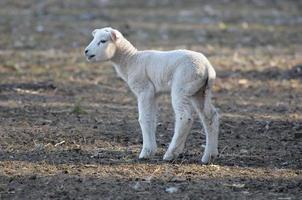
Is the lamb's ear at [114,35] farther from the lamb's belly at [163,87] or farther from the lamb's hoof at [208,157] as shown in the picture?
the lamb's hoof at [208,157]

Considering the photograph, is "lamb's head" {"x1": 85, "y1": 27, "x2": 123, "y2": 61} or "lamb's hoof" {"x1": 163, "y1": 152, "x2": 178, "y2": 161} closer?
"lamb's hoof" {"x1": 163, "y1": 152, "x2": 178, "y2": 161}

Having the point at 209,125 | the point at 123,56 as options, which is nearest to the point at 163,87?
the point at 209,125

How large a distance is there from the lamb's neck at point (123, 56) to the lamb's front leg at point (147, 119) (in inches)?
19.7

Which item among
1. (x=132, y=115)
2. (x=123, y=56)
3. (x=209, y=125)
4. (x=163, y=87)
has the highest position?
(x=123, y=56)

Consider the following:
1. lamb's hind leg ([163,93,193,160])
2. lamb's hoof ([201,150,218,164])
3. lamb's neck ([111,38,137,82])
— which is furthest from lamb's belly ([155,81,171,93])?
lamb's hoof ([201,150,218,164])

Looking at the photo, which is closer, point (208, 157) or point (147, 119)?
point (208, 157)

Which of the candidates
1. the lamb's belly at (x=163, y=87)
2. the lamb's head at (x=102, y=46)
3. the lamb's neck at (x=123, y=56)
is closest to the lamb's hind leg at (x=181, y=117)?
the lamb's belly at (x=163, y=87)

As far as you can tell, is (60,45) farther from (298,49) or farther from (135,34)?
(298,49)

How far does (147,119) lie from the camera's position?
832 centimetres

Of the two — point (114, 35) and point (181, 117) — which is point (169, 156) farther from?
point (114, 35)

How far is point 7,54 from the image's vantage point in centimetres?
1680

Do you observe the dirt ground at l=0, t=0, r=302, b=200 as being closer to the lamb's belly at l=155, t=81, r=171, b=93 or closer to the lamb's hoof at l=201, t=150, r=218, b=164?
the lamb's hoof at l=201, t=150, r=218, b=164

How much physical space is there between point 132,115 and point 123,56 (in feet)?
7.74

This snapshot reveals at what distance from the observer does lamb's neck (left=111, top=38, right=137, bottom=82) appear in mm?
8703
